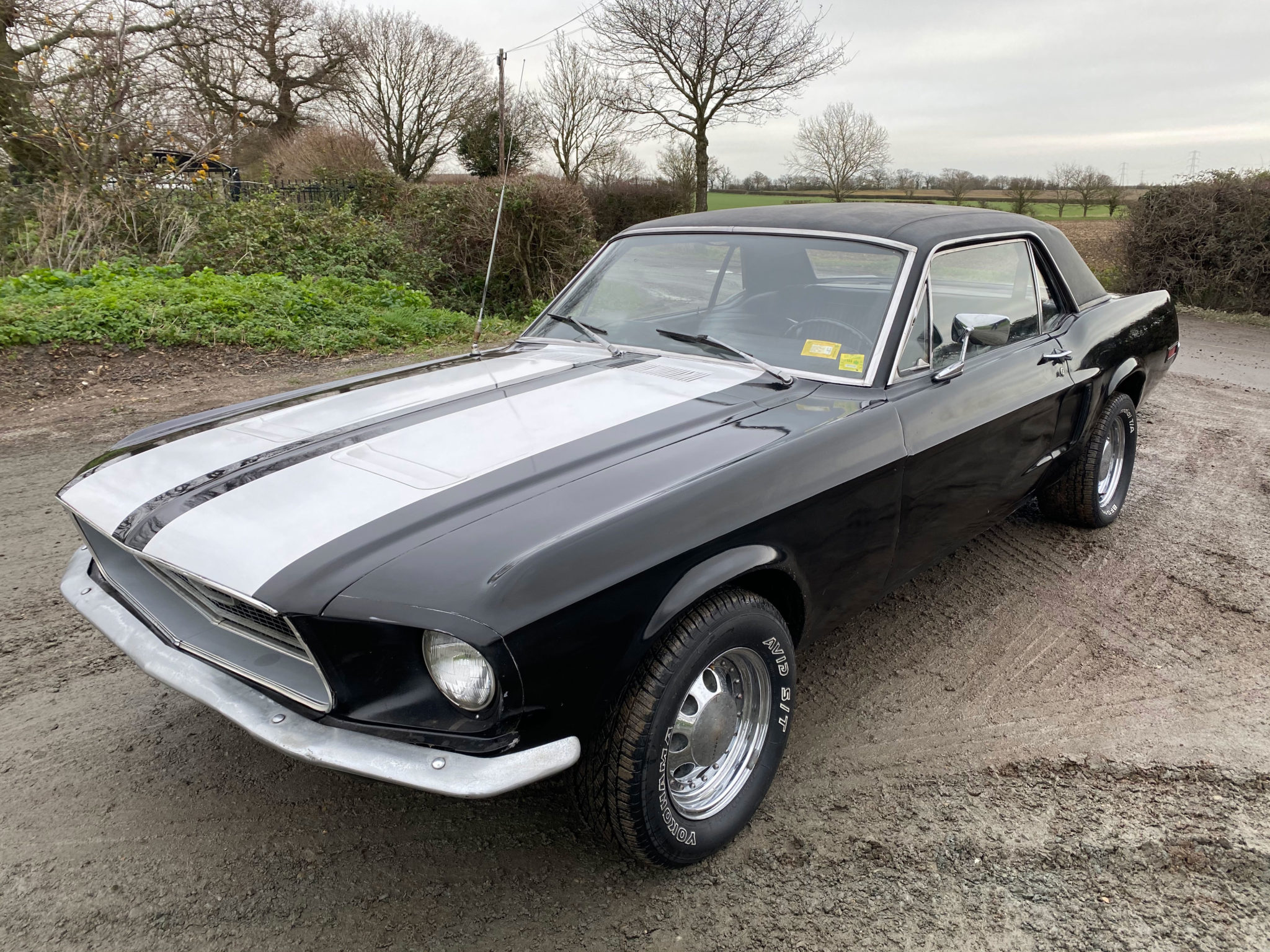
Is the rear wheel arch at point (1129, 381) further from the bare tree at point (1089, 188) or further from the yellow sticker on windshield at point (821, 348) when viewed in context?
the bare tree at point (1089, 188)

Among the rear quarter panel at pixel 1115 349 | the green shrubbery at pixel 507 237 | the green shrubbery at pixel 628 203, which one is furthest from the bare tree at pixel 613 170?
the rear quarter panel at pixel 1115 349

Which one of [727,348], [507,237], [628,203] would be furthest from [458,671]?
[628,203]

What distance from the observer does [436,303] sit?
11.5 metres

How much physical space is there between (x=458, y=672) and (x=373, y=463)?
2.53ft

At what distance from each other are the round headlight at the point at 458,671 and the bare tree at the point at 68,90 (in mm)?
10541

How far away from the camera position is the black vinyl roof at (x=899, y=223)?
3.25 metres

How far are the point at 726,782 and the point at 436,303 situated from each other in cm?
1010

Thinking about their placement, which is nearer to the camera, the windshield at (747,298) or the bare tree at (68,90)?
the windshield at (747,298)

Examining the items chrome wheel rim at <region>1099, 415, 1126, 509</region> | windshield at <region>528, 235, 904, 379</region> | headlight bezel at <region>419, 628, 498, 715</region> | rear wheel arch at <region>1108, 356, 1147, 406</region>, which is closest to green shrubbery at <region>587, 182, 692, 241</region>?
rear wheel arch at <region>1108, 356, 1147, 406</region>

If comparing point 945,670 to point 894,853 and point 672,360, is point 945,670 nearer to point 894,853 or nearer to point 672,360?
point 894,853

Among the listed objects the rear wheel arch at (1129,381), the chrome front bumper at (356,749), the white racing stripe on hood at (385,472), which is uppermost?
the white racing stripe on hood at (385,472)

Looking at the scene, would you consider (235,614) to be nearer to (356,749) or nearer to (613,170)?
(356,749)

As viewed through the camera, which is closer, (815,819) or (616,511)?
(616,511)

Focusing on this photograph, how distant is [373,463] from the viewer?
230cm
